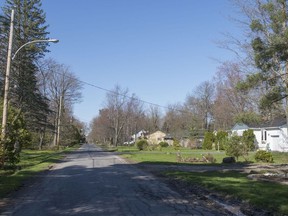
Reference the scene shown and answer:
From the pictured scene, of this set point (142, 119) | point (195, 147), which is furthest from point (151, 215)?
point (142, 119)

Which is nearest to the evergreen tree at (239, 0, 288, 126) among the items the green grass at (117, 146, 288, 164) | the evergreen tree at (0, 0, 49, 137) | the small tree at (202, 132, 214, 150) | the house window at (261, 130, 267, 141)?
the green grass at (117, 146, 288, 164)

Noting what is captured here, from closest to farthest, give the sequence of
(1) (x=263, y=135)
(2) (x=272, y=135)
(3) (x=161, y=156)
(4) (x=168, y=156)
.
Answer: (3) (x=161, y=156) → (4) (x=168, y=156) → (2) (x=272, y=135) → (1) (x=263, y=135)

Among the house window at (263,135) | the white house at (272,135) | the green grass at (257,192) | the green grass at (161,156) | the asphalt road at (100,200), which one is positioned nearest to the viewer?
the asphalt road at (100,200)

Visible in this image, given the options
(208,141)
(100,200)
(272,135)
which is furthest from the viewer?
(208,141)

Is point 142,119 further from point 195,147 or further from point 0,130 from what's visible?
point 0,130

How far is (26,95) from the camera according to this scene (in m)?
46.2

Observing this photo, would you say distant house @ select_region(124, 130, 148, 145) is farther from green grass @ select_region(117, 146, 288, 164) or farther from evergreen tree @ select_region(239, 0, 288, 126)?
evergreen tree @ select_region(239, 0, 288, 126)

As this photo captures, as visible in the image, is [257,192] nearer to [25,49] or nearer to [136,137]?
[25,49]

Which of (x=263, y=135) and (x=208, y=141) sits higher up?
(x=263, y=135)

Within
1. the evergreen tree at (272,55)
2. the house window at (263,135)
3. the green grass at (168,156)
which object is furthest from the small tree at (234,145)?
the house window at (263,135)

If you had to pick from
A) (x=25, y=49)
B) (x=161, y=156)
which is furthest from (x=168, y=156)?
(x=25, y=49)

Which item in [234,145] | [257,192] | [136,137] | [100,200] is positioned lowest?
[100,200]

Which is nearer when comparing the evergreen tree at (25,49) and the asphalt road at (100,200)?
the asphalt road at (100,200)

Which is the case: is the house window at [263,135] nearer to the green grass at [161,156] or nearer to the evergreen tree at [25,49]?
the green grass at [161,156]
